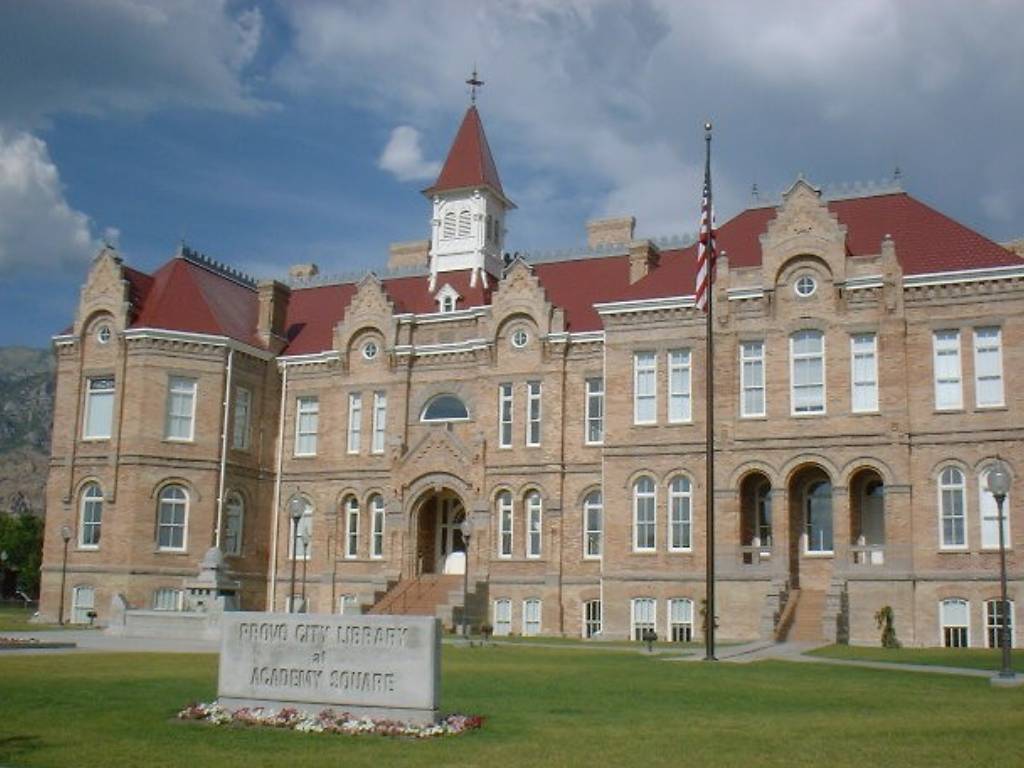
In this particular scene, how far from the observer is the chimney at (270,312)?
2057 inches

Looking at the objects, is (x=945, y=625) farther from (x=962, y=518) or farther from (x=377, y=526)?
(x=377, y=526)

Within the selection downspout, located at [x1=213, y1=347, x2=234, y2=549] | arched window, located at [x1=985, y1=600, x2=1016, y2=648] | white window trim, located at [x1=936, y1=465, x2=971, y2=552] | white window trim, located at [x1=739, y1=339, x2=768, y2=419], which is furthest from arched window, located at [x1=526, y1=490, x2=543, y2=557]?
arched window, located at [x1=985, y1=600, x2=1016, y2=648]

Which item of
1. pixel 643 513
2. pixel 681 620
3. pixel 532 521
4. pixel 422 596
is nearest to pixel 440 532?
pixel 422 596

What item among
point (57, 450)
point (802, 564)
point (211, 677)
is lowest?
point (211, 677)

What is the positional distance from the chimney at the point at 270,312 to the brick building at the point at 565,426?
13 cm

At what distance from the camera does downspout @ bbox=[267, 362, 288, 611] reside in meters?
50.2

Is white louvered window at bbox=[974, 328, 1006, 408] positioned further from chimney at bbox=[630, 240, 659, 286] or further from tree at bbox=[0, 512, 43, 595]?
tree at bbox=[0, 512, 43, 595]

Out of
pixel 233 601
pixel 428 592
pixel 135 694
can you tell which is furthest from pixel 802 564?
pixel 135 694

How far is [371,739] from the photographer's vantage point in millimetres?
13484

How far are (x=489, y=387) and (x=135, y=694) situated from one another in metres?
29.7

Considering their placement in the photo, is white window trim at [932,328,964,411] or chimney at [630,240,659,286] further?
chimney at [630,240,659,286]

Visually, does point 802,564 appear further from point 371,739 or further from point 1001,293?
point 371,739

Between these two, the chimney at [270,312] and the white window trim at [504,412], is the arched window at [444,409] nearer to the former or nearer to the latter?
the white window trim at [504,412]

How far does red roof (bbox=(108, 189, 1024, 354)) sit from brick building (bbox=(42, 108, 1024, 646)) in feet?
0.44
